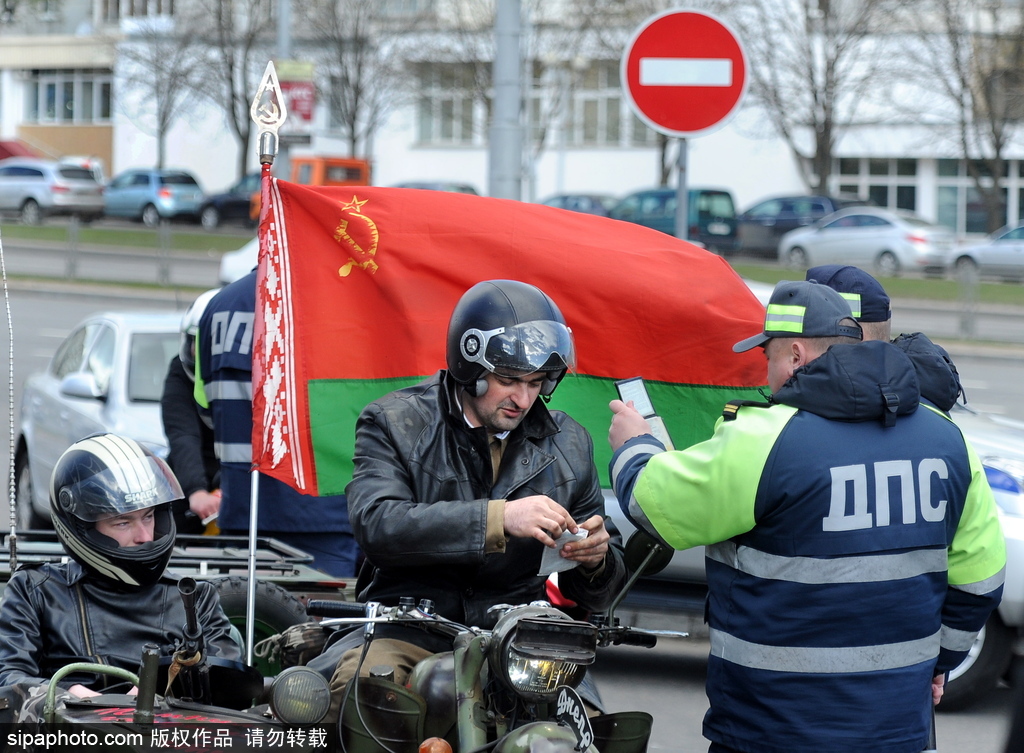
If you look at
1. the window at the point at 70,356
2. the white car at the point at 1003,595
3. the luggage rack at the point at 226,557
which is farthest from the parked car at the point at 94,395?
the white car at the point at 1003,595

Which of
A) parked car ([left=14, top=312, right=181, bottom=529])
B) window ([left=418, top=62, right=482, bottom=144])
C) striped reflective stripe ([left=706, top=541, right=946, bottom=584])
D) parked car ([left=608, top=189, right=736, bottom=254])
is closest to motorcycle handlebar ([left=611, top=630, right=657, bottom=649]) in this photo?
striped reflective stripe ([left=706, top=541, right=946, bottom=584])

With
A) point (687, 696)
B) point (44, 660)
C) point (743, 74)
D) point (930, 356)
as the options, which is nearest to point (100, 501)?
point (44, 660)

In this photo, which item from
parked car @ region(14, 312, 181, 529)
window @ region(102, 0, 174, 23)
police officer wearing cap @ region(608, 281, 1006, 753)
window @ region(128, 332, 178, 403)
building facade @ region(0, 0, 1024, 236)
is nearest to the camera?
police officer wearing cap @ region(608, 281, 1006, 753)

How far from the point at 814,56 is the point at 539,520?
36.2 m

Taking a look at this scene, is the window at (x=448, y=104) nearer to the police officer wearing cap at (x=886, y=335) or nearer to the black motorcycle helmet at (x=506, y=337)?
the police officer wearing cap at (x=886, y=335)

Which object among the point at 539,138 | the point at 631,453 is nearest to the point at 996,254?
the point at 539,138

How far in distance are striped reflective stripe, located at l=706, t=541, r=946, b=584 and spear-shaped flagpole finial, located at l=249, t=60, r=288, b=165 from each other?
6.11ft

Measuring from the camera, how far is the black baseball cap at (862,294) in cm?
416

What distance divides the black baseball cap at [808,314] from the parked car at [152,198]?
1533 inches

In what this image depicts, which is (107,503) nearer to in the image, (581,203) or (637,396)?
(637,396)

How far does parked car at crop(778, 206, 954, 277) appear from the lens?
2969cm

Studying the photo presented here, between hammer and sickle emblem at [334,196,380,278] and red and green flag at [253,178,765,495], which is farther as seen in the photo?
hammer and sickle emblem at [334,196,380,278]

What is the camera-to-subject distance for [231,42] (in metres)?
42.1

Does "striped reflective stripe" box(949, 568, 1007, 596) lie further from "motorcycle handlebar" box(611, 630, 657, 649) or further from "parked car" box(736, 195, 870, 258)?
"parked car" box(736, 195, 870, 258)
